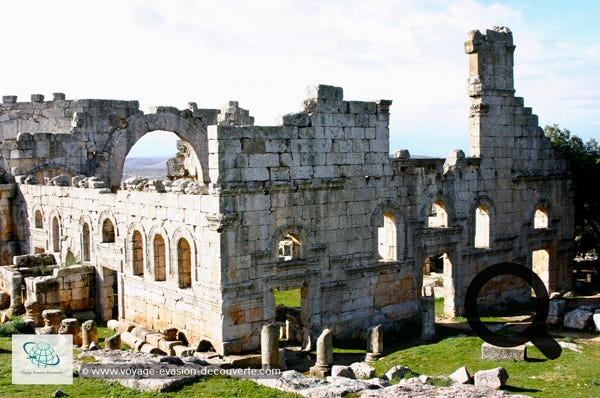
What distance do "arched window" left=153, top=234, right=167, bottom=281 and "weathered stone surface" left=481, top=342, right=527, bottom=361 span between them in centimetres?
840

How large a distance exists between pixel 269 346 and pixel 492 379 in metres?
4.80

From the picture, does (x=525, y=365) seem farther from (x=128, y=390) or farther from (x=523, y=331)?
(x=128, y=390)

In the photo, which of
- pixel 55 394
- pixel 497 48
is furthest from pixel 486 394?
pixel 497 48

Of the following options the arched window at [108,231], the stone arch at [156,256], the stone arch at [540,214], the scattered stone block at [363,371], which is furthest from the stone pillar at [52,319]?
the stone arch at [540,214]

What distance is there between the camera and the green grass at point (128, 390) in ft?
37.7

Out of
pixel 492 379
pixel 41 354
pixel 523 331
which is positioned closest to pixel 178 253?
pixel 41 354

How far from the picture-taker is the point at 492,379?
1287cm

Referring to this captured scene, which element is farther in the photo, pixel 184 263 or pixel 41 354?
pixel 184 263

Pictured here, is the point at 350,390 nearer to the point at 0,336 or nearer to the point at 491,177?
the point at 0,336

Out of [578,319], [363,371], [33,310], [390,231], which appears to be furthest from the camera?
[390,231]

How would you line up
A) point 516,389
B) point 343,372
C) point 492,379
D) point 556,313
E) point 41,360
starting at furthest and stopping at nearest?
1. point 556,313
2. point 343,372
3. point 41,360
4. point 516,389
5. point 492,379

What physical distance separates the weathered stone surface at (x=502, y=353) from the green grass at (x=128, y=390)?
19.5ft

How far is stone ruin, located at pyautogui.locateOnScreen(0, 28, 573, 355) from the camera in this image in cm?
1680

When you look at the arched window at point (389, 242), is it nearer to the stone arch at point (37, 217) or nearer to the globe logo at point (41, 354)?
the globe logo at point (41, 354)
